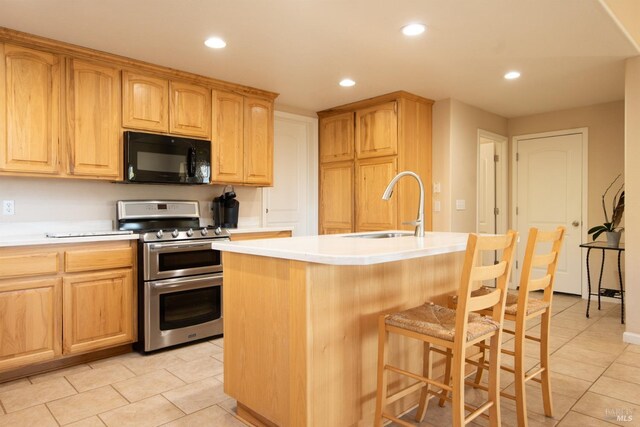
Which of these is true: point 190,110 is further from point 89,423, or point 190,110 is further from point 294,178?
point 89,423

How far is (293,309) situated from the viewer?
177 cm

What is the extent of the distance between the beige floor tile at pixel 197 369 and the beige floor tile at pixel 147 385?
0.05 metres

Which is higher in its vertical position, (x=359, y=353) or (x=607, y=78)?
(x=607, y=78)

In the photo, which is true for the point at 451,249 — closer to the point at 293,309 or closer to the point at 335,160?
the point at 293,309

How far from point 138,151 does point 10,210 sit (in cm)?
100

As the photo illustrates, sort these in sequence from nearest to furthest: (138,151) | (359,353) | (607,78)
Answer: (359,353) → (138,151) → (607,78)

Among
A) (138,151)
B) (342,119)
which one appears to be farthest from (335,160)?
(138,151)

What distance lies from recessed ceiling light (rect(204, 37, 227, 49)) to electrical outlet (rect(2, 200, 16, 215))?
1880 mm

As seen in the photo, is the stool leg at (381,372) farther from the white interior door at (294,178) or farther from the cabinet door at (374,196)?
the white interior door at (294,178)

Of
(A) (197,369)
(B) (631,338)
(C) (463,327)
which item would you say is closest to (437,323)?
(C) (463,327)

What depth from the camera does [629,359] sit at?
3018 mm

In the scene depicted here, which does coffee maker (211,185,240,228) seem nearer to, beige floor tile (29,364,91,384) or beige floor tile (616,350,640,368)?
beige floor tile (29,364,91,384)

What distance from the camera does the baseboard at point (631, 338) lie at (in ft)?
11.0

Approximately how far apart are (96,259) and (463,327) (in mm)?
2546
